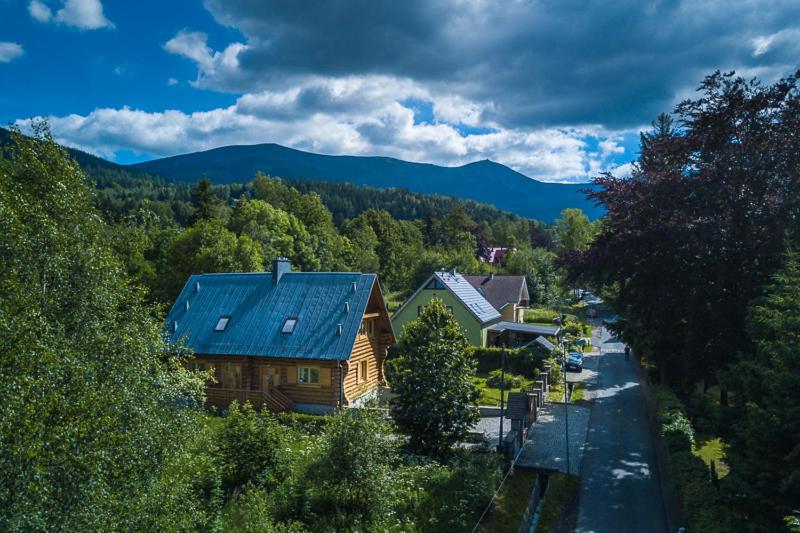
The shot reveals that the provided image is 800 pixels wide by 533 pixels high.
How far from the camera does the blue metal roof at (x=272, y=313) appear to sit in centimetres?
2939

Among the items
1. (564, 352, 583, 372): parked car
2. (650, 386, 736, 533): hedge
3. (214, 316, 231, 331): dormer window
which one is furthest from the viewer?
(564, 352, 583, 372): parked car

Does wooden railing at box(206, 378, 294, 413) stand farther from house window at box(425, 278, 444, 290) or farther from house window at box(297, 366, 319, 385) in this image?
house window at box(425, 278, 444, 290)

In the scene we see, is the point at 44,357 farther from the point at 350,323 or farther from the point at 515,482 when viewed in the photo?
the point at 350,323

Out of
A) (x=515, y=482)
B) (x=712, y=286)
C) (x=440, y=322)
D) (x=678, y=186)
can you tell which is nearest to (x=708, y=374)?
(x=712, y=286)

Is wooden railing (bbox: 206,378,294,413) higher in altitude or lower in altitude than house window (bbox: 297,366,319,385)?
lower

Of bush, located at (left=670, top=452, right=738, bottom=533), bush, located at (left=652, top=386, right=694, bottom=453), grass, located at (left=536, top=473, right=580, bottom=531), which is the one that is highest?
bush, located at (left=652, top=386, right=694, bottom=453)

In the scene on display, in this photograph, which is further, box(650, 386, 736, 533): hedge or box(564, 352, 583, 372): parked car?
box(564, 352, 583, 372): parked car

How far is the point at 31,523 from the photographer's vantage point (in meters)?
7.04

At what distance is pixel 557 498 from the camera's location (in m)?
18.3

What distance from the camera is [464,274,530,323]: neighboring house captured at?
196 feet

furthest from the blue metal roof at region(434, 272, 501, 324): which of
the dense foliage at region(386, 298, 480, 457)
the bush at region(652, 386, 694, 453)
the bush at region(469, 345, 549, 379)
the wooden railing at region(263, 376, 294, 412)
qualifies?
the dense foliage at region(386, 298, 480, 457)

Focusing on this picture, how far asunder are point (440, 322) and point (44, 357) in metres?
14.5

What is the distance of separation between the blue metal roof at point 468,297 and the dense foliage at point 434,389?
25.3m

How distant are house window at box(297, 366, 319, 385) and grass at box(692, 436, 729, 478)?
58.5ft
